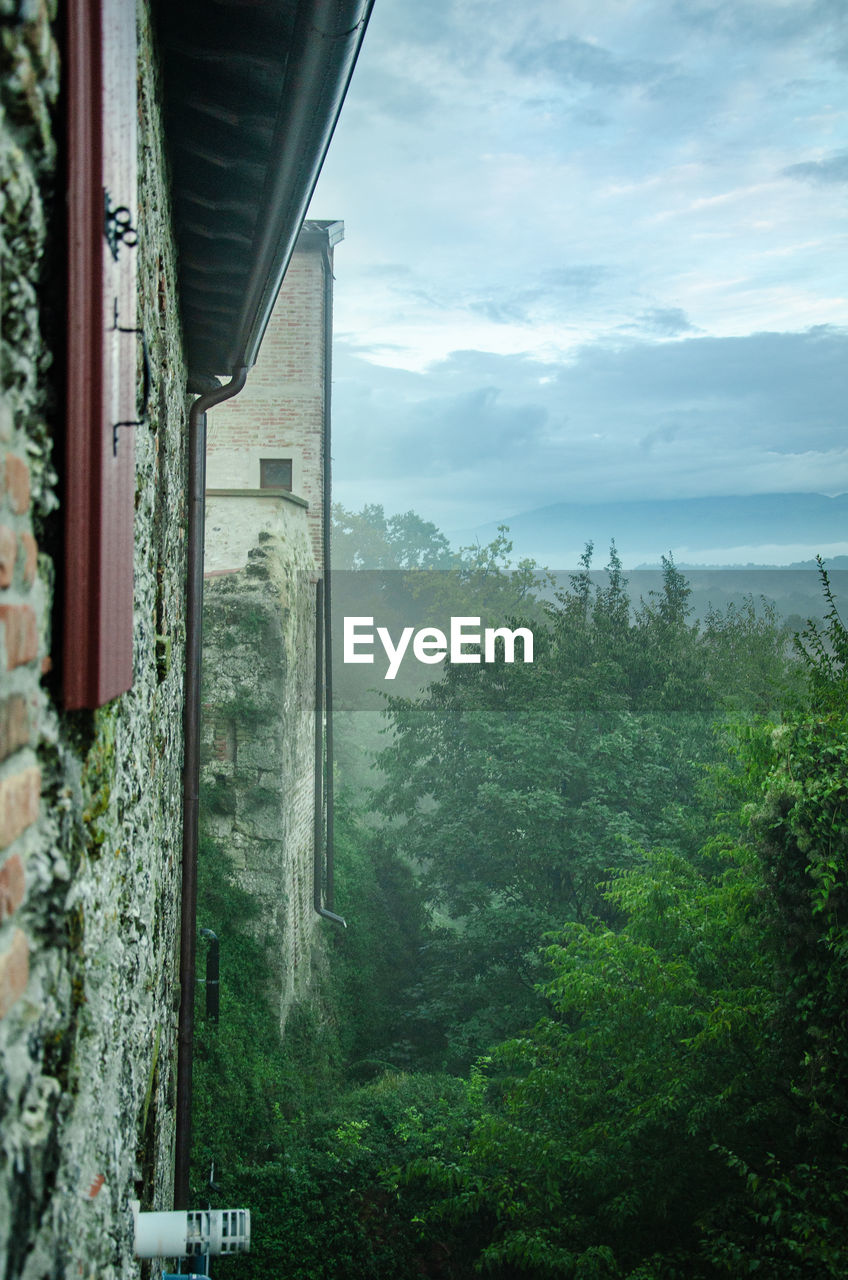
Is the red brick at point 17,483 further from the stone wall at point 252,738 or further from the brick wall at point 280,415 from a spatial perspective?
the brick wall at point 280,415

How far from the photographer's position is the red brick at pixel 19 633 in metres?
1.15

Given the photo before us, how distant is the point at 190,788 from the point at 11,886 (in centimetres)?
365

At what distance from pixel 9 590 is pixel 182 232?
293cm

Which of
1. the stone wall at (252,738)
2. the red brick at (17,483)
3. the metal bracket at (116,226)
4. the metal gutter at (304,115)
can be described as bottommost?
the stone wall at (252,738)

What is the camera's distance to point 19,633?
1.19 metres

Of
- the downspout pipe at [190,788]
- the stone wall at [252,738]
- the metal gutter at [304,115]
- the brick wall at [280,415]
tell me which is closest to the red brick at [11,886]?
the metal gutter at [304,115]

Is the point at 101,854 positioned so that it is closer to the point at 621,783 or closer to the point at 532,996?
the point at 532,996

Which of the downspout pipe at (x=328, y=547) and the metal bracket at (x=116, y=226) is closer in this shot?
the metal bracket at (x=116, y=226)

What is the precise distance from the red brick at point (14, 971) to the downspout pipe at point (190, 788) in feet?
A: 11.6

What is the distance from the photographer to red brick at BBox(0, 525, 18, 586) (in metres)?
1.12

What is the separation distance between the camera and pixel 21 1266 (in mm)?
1199

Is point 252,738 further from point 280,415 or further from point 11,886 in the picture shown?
point 11,886

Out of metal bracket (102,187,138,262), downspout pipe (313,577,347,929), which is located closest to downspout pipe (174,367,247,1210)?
metal bracket (102,187,138,262)

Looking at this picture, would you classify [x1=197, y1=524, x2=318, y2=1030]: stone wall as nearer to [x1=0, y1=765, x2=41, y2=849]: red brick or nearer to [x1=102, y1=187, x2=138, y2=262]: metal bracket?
[x1=102, y1=187, x2=138, y2=262]: metal bracket
